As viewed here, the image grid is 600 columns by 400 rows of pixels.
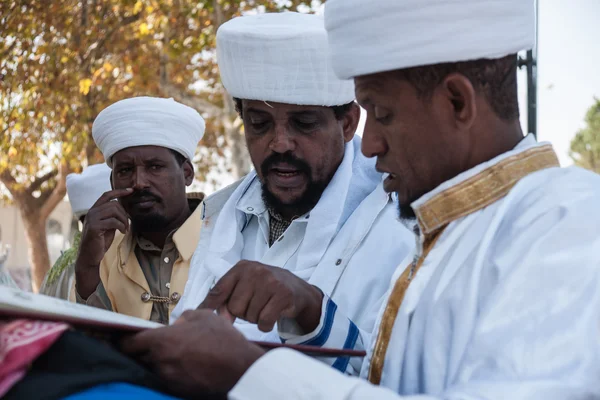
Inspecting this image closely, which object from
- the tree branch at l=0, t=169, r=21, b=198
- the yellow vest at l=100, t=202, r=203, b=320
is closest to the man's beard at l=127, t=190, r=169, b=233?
the yellow vest at l=100, t=202, r=203, b=320

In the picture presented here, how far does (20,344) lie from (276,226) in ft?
7.17

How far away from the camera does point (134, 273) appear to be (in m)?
4.97

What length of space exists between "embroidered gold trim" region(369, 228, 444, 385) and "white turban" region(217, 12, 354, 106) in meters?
1.48

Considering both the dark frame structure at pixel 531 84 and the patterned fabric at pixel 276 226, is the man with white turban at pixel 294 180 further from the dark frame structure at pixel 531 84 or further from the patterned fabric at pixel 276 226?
the dark frame structure at pixel 531 84

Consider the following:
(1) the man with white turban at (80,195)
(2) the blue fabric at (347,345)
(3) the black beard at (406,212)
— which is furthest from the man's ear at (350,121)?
(1) the man with white turban at (80,195)

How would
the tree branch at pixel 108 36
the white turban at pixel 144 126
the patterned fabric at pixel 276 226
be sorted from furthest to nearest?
the tree branch at pixel 108 36
the white turban at pixel 144 126
the patterned fabric at pixel 276 226

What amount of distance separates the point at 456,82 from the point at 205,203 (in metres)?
1.98

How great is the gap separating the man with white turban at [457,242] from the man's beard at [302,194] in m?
1.22

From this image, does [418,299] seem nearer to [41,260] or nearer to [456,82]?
[456,82]

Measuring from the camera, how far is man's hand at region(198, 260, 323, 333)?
2205 millimetres

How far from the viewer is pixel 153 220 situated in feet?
16.6

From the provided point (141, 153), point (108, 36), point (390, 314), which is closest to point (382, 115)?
point (390, 314)

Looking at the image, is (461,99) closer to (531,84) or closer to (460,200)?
(460,200)

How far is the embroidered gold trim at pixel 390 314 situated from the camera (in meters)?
2.10
